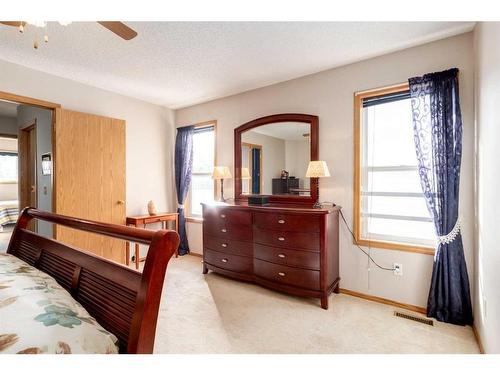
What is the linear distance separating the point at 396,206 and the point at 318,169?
854mm

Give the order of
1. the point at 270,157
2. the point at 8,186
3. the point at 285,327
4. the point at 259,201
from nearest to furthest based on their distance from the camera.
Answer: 1. the point at 285,327
2. the point at 259,201
3. the point at 270,157
4. the point at 8,186

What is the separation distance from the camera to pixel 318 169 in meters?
2.70

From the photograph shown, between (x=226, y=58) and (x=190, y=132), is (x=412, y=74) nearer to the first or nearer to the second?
(x=226, y=58)

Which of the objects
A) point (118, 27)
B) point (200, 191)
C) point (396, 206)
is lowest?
point (396, 206)

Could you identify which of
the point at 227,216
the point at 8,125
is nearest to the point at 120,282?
the point at 227,216

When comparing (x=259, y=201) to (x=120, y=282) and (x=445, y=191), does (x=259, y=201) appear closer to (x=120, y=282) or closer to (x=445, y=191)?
(x=445, y=191)

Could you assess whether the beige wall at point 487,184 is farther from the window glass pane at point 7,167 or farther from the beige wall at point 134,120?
the window glass pane at point 7,167

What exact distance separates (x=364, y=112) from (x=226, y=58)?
1554 mm

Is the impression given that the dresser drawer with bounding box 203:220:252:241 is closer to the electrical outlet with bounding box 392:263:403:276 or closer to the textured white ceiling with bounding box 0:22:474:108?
the electrical outlet with bounding box 392:263:403:276

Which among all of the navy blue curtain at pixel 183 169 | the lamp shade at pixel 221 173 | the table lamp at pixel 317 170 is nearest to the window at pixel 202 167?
the navy blue curtain at pixel 183 169

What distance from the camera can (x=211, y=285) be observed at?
9.66ft

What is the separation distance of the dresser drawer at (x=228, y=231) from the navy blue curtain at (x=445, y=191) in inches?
69.4

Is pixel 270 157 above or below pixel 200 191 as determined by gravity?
above
